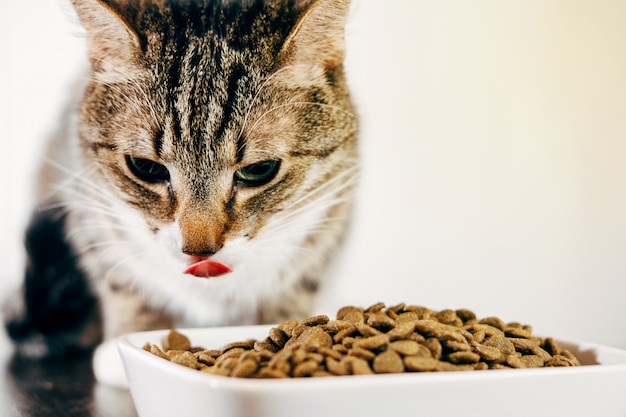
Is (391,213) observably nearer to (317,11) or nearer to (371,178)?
(371,178)

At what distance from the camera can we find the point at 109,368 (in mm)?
981

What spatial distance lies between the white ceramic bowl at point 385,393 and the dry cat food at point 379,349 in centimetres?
4

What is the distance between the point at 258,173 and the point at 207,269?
18cm

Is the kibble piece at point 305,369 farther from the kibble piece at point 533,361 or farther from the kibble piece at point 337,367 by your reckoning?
the kibble piece at point 533,361

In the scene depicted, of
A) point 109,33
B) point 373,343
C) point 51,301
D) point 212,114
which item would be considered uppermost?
point 109,33

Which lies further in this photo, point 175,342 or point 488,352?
point 175,342

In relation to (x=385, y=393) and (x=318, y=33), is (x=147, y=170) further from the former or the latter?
(x=385, y=393)

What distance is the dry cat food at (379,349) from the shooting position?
0.56m

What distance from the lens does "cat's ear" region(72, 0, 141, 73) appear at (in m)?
0.91

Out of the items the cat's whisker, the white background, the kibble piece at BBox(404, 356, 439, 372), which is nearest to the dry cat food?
the kibble piece at BBox(404, 356, 439, 372)

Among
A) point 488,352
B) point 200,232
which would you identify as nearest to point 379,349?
point 488,352

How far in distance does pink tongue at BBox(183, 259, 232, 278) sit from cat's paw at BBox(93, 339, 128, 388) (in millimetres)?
182

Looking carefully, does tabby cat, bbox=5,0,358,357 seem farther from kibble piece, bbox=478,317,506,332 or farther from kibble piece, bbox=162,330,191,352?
kibble piece, bbox=478,317,506,332

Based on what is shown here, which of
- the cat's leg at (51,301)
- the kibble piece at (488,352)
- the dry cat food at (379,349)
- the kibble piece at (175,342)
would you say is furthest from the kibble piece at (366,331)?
the cat's leg at (51,301)
